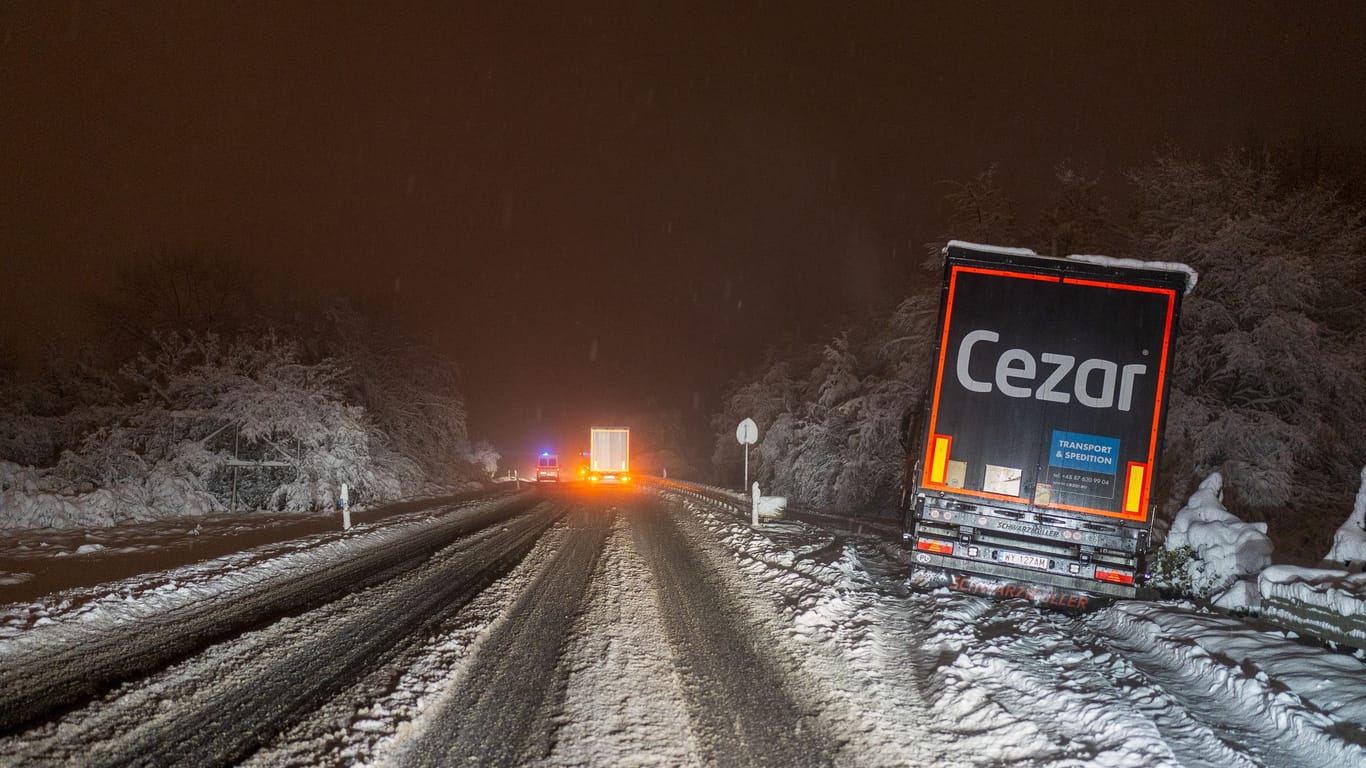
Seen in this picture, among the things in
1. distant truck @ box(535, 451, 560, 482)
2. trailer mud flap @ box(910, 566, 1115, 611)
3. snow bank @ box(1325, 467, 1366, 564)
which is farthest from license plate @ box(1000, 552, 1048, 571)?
distant truck @ box(535, 451, 560, 482)

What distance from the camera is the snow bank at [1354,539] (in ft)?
27.7

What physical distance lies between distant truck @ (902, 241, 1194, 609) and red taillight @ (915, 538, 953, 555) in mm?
16

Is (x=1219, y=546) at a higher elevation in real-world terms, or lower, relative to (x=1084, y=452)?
lower

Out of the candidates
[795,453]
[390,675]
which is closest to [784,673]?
A: [390,675]

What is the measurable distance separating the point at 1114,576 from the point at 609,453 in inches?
1139

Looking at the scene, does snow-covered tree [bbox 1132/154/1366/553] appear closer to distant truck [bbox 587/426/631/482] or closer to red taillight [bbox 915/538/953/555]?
red taillight [bbox 915/538/953/555]

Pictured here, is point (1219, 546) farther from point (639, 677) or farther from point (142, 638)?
point (142, 638)

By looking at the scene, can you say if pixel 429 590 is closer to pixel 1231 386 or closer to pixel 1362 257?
pixel 1231 386

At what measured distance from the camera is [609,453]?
Result: 117 feet

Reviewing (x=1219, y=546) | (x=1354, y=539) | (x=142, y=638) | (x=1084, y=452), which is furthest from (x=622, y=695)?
(x=1354, y=539)

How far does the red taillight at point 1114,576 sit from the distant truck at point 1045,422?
0.04 ft

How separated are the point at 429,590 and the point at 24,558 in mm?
7758

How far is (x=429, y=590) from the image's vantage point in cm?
902

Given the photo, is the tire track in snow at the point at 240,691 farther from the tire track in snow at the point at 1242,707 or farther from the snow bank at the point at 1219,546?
the snow bank at the point at 1219,546
